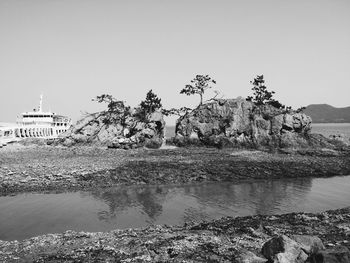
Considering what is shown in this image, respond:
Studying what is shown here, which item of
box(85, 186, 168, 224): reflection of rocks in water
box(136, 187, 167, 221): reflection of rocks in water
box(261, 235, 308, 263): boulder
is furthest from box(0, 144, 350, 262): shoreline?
box(136, 187, 167, 221): reflection of rocks in water

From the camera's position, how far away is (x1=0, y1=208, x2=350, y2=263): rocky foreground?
440 inches

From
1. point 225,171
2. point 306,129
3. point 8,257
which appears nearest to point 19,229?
point 8,257

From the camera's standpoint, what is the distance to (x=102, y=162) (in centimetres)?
3741

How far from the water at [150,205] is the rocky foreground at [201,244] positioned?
3.70 meters

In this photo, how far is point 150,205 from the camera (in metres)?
24.1

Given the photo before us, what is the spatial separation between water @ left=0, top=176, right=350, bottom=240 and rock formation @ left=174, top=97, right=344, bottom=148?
2917 cm

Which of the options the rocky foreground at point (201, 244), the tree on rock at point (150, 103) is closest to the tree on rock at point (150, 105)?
the tree on rock at point (150, 103)

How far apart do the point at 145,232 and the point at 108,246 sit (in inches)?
111

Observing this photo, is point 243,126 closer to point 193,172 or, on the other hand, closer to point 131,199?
point 193,172

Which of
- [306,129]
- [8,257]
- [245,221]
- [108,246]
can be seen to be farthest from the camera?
[306,129]

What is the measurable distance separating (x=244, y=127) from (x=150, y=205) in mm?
42974

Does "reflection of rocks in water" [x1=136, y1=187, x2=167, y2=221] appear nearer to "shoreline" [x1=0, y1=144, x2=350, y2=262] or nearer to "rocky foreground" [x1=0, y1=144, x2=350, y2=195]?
"shoreline" [x1=0, y1=144, x2=350, y2=262]

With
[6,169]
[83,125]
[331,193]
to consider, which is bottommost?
[331,193]

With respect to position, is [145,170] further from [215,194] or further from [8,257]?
[8,257]
